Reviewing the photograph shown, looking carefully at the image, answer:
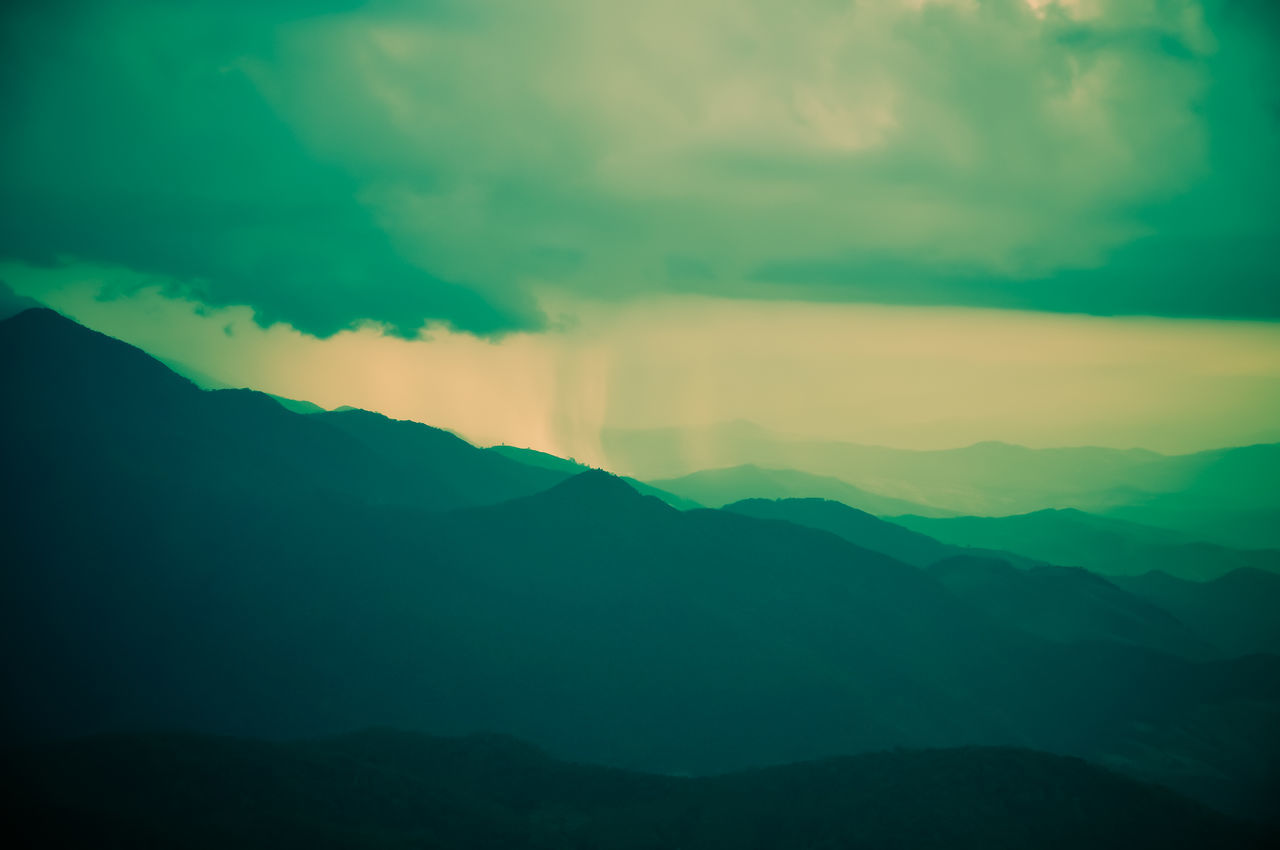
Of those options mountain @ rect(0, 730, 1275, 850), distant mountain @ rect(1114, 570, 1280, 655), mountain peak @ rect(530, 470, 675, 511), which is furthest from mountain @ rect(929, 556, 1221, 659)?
mountain @ rect(0, 730, 1275, 850)

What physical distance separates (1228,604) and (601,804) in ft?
456

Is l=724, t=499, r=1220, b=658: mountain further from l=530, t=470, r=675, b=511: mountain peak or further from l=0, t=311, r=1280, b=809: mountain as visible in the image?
l=530, t=470, r=675, b=511: mountain peak

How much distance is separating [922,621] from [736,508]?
75.1m

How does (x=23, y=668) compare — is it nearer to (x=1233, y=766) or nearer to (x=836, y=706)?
(x=836, y=706)

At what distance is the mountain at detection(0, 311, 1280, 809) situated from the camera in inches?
3317

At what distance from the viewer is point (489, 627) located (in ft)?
322

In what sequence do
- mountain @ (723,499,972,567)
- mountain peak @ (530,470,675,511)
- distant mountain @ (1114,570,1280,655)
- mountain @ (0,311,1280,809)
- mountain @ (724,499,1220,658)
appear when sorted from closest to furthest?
mountain @ (0,311,1280,809) → mountain @ (724,499,1220,658) → mountain peak @ (530,470,675,511) → distant mountain @ (1114,570,1280,655) → mountain @ (723,499,972,567)

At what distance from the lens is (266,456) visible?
438 feet

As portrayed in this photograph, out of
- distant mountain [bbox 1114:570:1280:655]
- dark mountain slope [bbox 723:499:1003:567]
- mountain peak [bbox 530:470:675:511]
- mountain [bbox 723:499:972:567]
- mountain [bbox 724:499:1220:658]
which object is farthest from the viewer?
dark mountain slope [bbox 723:499:1003:567]

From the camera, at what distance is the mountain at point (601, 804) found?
46688 mm

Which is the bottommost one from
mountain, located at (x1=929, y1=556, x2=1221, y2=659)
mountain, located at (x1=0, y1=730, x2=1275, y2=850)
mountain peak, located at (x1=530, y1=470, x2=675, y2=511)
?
mountain, located at (x1=0, y1=730, x2=1275, y2=850)

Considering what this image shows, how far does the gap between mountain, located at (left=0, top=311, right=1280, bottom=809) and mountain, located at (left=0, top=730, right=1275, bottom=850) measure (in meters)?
22.4

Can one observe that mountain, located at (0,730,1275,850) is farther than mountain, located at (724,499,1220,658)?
No

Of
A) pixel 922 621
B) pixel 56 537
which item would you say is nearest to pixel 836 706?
pixel 922 621
